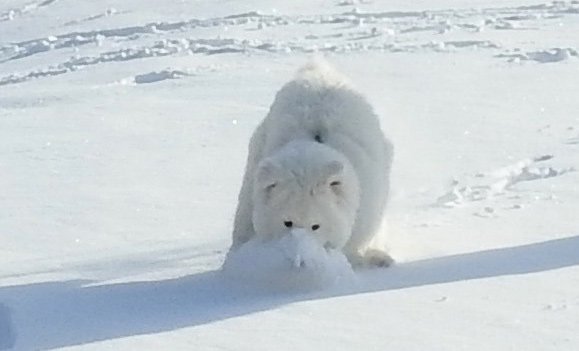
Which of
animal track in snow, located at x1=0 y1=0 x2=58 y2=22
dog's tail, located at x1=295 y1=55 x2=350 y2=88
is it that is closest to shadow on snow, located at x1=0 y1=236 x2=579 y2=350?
dog's tail, located at x1=295 y1=55 x2=350 y2=88

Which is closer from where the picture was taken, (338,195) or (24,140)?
(338,195)

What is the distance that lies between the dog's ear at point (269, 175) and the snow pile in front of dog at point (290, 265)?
26 centimetres

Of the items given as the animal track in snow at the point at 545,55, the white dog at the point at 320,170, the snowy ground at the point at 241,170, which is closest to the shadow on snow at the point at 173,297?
the snowy ground at the point at 241,170

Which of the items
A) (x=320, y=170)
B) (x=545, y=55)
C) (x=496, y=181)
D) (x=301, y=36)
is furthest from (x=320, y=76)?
(x=301, y=36)

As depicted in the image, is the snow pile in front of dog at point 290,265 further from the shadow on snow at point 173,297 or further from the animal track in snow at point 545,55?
the animal track in snow at point 545,55

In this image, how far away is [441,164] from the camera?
854cm

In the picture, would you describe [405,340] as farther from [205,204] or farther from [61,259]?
[205,204]

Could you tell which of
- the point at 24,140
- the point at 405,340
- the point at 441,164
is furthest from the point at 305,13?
the point at 405,340

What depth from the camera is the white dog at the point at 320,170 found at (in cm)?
599

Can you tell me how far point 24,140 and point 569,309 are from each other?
5990 mm

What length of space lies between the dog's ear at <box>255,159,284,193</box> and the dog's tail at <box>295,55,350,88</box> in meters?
0.96

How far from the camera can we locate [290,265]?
5719 mm

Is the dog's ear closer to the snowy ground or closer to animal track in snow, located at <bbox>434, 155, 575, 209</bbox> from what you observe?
the snowy ground

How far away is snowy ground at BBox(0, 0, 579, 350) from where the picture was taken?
16.7 ft
